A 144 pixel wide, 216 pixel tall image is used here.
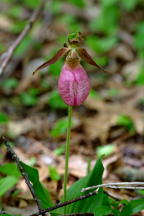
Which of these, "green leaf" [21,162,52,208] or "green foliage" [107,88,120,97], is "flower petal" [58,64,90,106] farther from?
"green foliage" [107,88,120,97]

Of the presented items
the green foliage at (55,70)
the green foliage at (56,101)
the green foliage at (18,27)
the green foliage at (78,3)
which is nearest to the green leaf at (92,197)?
the green foliage at (56,101)

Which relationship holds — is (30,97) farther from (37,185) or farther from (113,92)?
(37,185)

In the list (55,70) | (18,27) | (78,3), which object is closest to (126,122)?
(55,70)

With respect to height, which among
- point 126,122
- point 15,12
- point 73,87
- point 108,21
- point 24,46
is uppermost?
point 15,12

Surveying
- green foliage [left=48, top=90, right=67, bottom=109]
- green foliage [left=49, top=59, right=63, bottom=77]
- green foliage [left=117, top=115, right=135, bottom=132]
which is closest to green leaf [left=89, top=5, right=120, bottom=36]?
green foliage [left=49, top=59, right=63, bottom=77]

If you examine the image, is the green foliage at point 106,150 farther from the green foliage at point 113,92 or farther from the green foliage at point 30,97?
the green foliage at point 113,92

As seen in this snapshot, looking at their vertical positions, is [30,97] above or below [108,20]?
below
